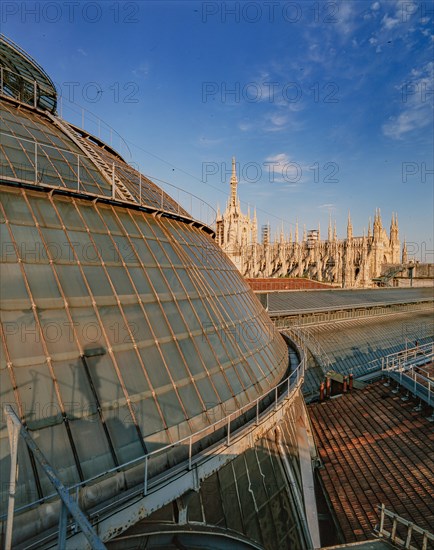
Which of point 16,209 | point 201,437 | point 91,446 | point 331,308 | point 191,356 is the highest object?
point 16,209

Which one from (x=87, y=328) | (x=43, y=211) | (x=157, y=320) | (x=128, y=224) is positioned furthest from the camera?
(x=128, y=224)

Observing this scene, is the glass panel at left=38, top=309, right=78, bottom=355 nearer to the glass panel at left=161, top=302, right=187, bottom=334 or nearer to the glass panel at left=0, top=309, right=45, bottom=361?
the glass panel at left=0, top=309, right=45, bottom=361

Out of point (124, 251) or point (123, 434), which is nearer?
point (123, 434)

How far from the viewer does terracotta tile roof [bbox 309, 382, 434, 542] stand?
1176 centimetres

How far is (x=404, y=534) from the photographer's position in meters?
10.5

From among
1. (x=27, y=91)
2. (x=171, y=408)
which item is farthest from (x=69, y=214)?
(x=27, y=91)

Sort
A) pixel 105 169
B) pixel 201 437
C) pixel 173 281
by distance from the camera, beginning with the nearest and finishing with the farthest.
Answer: pixel 201 437 → pixel 173 281 → pixel 105 169

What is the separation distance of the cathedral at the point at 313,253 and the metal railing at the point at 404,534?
80.3 meters

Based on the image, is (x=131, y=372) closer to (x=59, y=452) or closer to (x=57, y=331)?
(x=57, y=331)

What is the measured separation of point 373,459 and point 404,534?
4.15 m

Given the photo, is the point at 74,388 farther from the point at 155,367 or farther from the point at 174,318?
the point at 174,318

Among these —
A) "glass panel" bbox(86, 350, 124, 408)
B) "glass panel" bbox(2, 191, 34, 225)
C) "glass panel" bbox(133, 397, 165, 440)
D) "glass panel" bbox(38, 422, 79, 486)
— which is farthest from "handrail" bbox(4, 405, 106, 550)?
"glass panel" bbox(2, 191, 34, 225)

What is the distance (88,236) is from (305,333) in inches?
1016

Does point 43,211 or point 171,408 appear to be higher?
point 43,211
